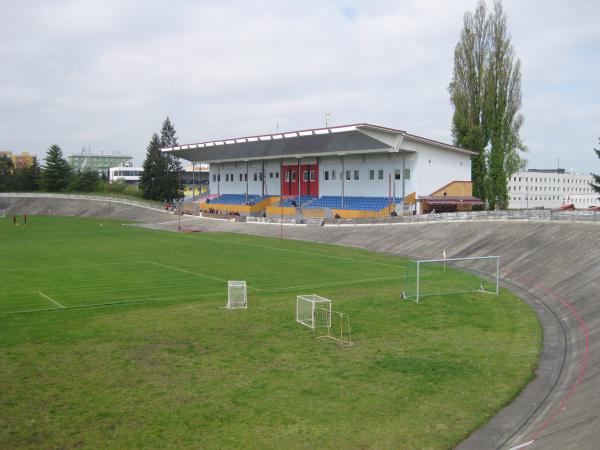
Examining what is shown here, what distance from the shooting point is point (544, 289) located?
28531 mm

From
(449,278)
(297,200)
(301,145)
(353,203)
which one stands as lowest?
(449,278)

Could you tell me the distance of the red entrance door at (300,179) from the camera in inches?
3063

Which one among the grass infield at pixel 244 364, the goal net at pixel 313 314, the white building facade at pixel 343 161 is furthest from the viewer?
the white building facade at pixel 343 161

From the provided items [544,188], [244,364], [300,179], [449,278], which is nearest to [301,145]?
[300,179]

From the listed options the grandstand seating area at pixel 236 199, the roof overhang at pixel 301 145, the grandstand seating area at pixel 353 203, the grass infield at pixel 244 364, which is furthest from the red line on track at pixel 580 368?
the grandstand seating area at pixel 236 199

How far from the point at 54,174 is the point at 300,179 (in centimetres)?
6290

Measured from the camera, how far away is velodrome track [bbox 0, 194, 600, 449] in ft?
39.7

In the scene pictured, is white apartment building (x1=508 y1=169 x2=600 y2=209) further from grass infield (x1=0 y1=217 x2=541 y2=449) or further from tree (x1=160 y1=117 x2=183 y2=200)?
grass infield (x1=0 y1=217 x2=541 y2=449)

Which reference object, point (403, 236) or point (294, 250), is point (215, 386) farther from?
point (403, 236)

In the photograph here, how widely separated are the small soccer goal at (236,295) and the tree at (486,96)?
4900 cm

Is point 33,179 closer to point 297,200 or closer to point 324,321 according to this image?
point 297,200

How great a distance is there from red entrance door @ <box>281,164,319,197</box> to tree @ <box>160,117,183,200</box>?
3133 centimetres

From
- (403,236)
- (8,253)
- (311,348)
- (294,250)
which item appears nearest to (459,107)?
(403,236)

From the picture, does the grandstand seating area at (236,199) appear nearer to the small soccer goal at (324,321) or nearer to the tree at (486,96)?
the tree at (486,96)
